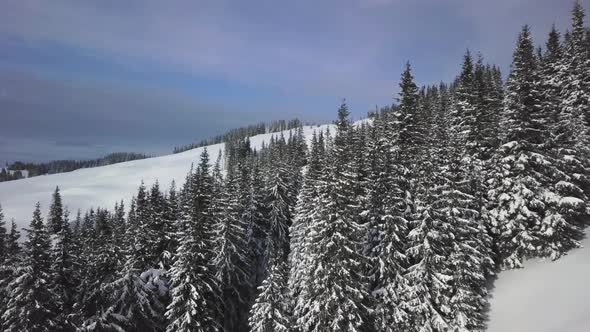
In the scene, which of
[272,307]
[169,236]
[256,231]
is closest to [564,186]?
[272,307]

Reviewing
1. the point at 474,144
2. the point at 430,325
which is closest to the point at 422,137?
the point at 474,144

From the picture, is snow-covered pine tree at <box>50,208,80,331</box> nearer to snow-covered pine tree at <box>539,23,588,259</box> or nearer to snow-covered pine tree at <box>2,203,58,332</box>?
snow-covered pine tree at <box>2,203,58,332</box>

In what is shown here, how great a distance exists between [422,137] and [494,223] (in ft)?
29.8

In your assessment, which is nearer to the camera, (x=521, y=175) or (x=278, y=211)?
(x=521, y=175)

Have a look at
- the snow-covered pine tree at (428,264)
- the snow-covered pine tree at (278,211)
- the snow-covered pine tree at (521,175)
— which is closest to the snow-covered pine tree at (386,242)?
the snow-covered pine tree at (428,264)

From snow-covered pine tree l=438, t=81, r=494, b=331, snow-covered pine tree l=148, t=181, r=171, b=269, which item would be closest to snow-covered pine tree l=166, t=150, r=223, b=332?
snow-covered pine tree l=148, t=181, r=171, b=269

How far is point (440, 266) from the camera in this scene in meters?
25.3

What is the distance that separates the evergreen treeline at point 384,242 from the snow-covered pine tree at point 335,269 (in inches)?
3.9

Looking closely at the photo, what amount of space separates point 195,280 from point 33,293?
37.7ft

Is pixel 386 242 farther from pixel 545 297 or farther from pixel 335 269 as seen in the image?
pixel 545 297

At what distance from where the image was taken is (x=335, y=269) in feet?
83.6

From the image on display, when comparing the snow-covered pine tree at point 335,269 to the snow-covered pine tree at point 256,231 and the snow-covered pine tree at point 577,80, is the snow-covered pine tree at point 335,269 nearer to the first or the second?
the snow-covered pine tree at point 256,231

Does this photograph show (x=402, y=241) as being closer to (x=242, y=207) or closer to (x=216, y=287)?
(x=216, y=287)

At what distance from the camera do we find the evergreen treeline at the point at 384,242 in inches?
1011
